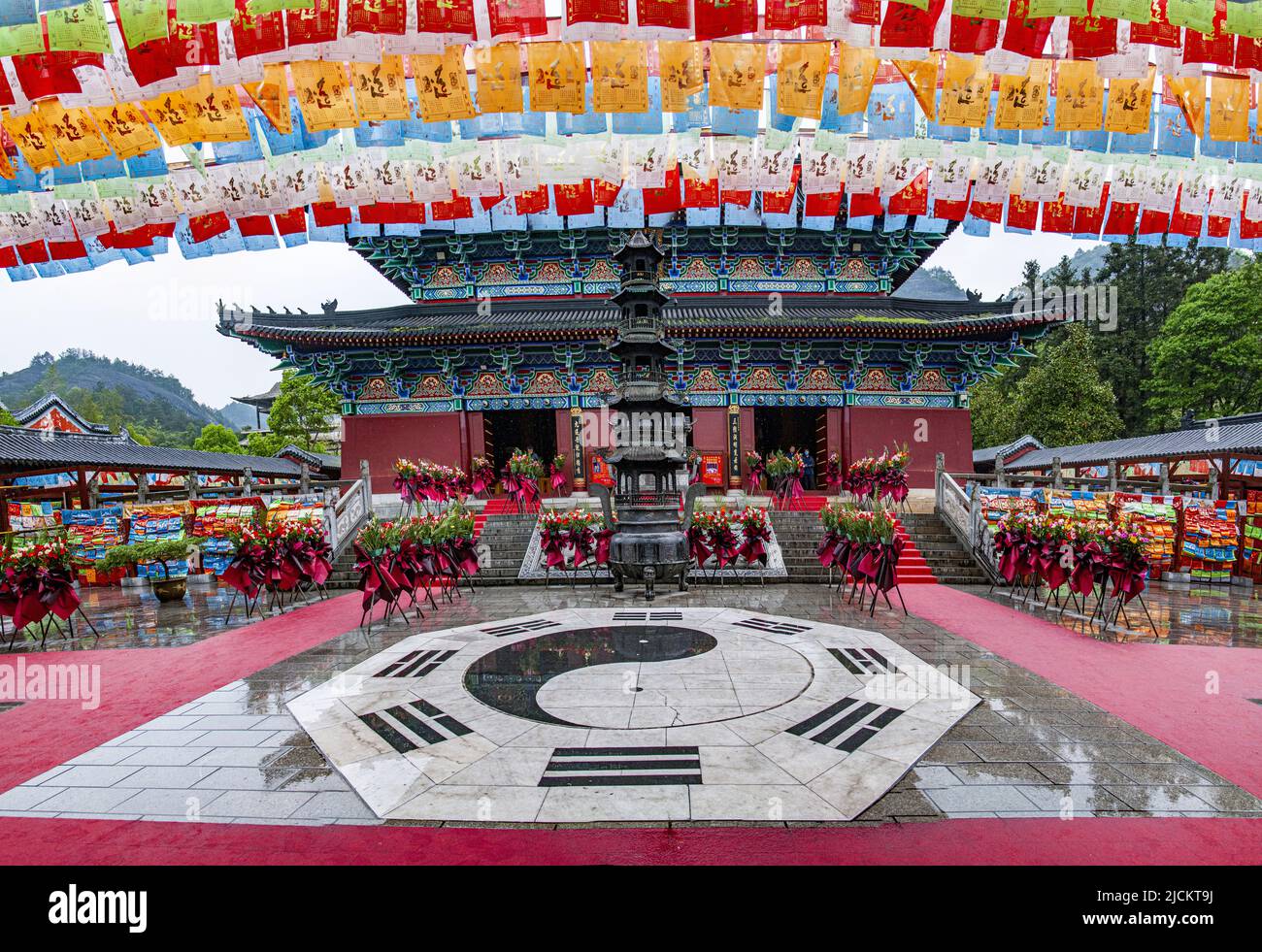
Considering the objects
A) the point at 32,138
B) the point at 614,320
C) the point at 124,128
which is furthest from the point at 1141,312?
the point at 32,138

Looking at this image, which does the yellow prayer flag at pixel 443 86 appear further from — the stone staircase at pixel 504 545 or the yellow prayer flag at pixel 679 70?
the stone staircase at pixel 504 545

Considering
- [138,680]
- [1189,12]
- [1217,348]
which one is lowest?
[138,680]

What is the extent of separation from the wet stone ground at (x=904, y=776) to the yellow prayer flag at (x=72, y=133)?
5985 mm

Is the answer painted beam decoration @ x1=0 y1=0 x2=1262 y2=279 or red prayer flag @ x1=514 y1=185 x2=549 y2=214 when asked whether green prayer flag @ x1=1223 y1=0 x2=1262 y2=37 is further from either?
red prayer flag @ x1=514 y1=185 x2=549 y2=214

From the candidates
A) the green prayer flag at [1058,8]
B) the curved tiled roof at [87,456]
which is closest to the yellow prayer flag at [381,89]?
the green prayer flag at [1058,8]

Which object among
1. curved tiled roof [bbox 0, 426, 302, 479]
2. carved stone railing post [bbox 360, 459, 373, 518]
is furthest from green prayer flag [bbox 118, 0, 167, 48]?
curved tiled roof [bbox 0, 426, 302, 479]

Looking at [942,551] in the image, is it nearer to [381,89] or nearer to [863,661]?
[863,661]

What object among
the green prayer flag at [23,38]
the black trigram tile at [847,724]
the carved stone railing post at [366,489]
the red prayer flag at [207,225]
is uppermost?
the green prayer flag at [23,38]

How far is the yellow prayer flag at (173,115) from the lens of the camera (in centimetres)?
604

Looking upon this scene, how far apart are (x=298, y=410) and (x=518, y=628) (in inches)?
1320

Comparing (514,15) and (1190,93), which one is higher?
(514,15)

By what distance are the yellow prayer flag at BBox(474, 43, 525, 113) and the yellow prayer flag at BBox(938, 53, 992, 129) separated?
4.39m

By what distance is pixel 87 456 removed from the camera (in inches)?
614

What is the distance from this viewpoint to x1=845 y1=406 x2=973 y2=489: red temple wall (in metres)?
19.0
